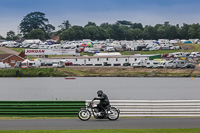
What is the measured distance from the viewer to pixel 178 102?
23.0m

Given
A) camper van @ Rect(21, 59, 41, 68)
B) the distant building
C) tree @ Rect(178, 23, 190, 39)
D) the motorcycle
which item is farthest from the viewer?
tree @ Rect(178, 23, 190, 39)

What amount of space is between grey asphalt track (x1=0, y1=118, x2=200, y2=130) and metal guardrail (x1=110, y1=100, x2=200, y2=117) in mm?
843

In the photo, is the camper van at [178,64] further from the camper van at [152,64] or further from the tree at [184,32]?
the tree at [184,32]

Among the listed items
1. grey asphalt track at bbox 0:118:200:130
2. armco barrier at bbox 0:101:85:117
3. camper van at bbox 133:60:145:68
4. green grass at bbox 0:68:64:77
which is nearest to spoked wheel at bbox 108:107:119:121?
grey asphalt track at bbox 0:118:200:130

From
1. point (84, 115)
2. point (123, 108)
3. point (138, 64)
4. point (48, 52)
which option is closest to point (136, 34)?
point (48, 52)

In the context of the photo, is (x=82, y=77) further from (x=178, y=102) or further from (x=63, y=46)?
(x=178, y=102)

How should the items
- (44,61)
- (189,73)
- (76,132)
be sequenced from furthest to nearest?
(44,61)
(189,73)
(76,132)

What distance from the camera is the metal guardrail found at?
22.9m

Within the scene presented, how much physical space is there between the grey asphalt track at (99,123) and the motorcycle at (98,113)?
0.26 m

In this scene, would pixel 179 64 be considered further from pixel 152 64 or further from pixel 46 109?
pixel 46 109

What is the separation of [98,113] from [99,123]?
1172mm

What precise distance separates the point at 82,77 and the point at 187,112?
71591 millimetres

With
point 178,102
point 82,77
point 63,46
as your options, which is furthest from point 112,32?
point 178,102

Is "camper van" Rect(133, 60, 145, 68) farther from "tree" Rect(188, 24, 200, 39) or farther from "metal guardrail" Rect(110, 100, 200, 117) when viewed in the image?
"tree" Rect(188, 24, 200, 39)
